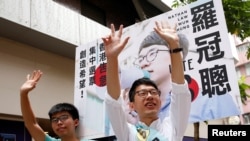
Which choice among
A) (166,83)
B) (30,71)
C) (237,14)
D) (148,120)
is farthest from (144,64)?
(30,71)

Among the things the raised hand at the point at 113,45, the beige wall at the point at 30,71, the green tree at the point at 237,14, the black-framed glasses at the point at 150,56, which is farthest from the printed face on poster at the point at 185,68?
the green tree at the point at 237,14

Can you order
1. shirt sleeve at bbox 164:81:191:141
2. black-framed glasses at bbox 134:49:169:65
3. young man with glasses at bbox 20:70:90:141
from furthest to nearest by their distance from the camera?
black-framed glasses at bbox 134:49:169:65 < young man with glasses at bbox 20:70:90:141 < shirt sleeve at bbox 164:81:191:141

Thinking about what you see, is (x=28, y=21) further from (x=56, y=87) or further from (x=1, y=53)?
(x=56, y=87)

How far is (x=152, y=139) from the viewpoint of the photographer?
81.7 inches

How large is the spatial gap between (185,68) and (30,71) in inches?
137

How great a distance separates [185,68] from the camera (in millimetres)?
2721

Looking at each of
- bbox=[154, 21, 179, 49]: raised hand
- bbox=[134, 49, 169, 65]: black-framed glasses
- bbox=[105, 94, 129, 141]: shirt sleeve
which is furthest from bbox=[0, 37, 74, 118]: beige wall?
bbox=[154, 21, 179, 49]: raised hand

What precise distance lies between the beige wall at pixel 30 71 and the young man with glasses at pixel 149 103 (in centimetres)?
327

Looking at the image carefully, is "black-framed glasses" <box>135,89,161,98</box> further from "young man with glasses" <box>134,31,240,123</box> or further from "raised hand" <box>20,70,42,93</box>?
"raised hand" <box>20,70,42,93</box>

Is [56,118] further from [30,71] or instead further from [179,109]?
[30,71]

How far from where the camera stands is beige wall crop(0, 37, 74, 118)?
16.6 feet

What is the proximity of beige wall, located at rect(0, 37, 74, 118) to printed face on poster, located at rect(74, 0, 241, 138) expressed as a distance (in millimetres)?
1975

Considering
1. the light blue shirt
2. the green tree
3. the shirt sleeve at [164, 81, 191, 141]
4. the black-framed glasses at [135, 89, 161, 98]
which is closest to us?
the shirt sleeve at [164, 81, 191, 141]

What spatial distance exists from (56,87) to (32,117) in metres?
3.07
